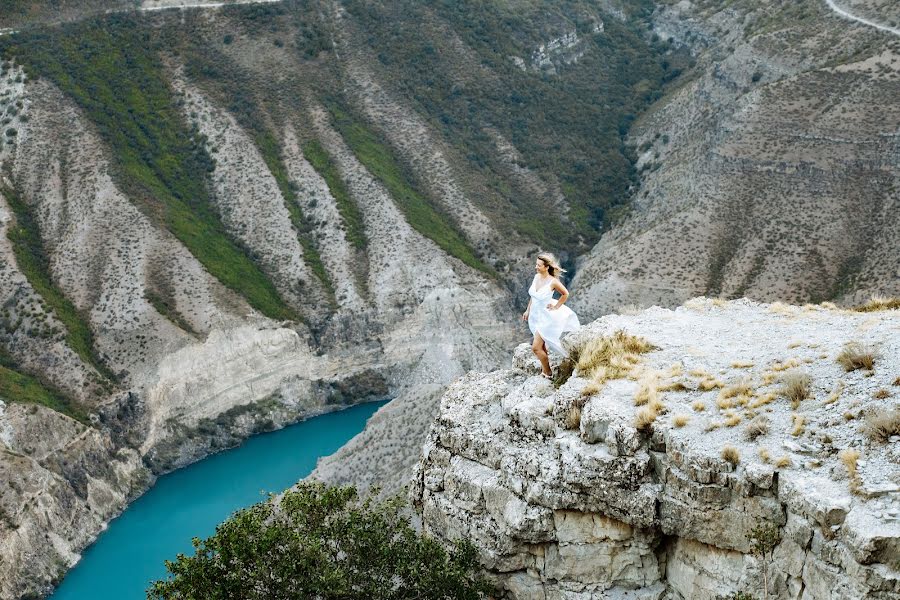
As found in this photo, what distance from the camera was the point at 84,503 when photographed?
67188 millimetres

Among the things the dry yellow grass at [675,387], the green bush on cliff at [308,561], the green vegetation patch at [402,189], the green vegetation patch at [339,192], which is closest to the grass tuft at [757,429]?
the dry yellow grass at [675,387]

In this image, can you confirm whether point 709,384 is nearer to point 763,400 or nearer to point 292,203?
point 763,400

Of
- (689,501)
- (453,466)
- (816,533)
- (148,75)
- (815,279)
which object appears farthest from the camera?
(148,75)

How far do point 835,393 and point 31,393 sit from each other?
6048cm

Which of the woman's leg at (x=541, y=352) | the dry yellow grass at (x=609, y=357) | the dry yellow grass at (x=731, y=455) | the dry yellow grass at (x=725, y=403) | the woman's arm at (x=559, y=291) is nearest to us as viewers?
the dry yellow grass at (x=731, y=455)

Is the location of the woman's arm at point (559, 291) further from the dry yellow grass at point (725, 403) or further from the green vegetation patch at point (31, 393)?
the green vegetation patch at point (31, 393)

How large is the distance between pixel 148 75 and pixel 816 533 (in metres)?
90.4

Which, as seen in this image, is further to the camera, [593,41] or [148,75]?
[593,41]

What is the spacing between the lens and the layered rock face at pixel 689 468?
60.4 ft

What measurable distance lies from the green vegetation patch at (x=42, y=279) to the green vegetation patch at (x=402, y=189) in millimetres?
28695

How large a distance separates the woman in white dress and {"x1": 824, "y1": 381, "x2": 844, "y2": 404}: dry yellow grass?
6.09m

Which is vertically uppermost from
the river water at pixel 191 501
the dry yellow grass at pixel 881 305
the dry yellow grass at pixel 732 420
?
the dry yellow grass at pixel 732 420

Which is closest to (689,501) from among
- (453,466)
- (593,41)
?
(453,466)

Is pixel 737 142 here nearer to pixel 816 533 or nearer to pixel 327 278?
pixel 327 278
